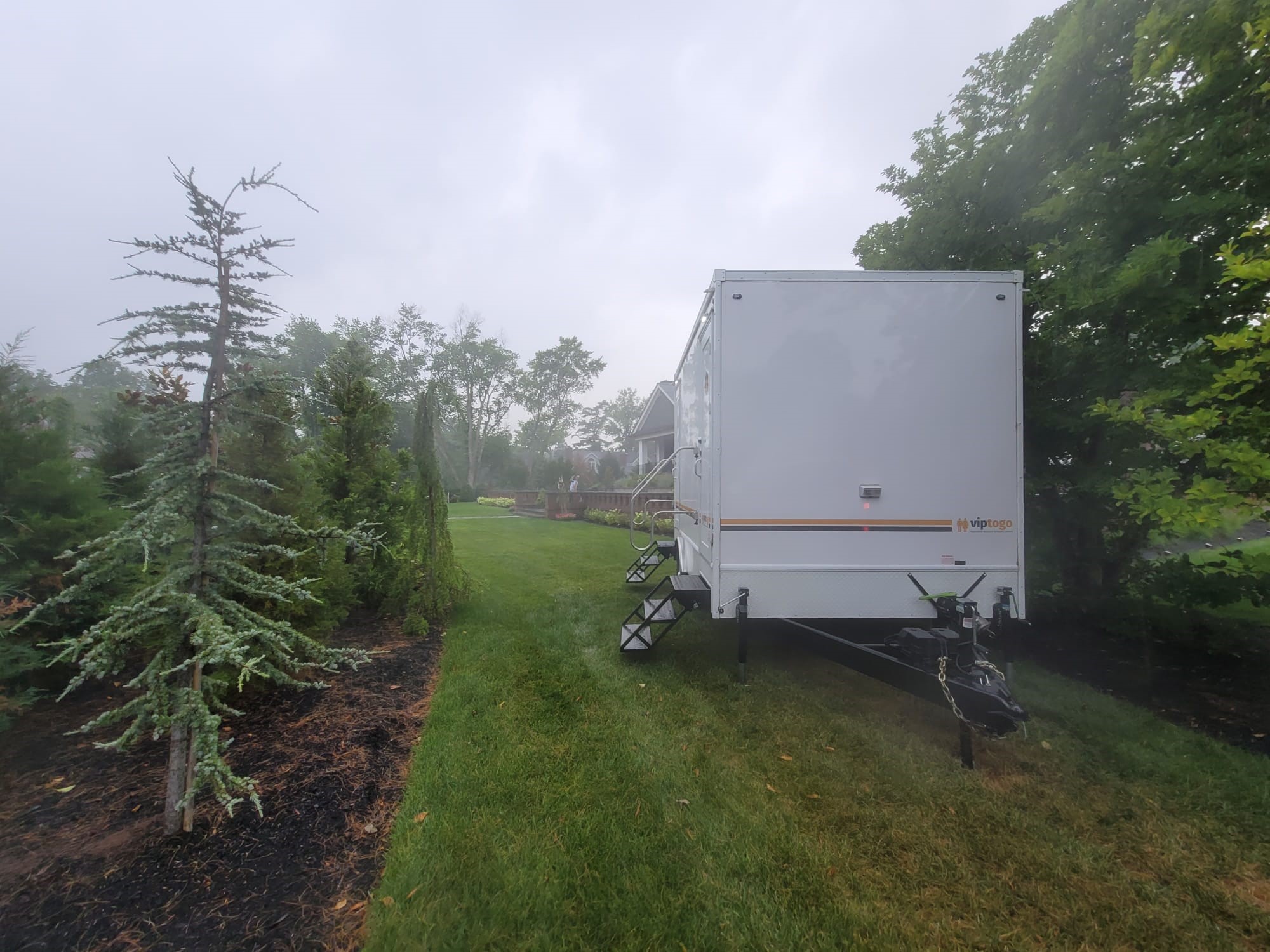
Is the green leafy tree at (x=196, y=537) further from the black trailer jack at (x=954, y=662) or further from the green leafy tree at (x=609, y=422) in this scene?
the green leafy tree at (x=609, y=422)

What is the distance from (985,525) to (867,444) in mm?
922

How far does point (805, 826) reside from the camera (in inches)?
102

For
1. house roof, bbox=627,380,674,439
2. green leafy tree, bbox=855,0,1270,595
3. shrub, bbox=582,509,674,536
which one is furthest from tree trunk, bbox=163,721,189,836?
house roof, bbox=627,380,674,439

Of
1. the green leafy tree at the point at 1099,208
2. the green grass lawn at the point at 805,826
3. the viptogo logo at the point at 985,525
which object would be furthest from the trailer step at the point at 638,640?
the green leafy tree at the point at 1099,208

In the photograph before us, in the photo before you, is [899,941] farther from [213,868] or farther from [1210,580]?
[1210,580]

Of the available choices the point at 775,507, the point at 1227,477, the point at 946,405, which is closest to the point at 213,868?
the point at 775,507

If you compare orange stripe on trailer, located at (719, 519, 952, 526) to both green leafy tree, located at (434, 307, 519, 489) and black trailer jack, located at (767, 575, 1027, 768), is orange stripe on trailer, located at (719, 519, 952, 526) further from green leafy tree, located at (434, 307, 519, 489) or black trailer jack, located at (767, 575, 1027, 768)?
green leafy tree, located at (434, 307, 519, 489)

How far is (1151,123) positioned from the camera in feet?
14.4

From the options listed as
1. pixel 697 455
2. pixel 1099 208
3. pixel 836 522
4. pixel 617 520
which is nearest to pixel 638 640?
pixel 697 455

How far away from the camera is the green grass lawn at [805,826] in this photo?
2.05m

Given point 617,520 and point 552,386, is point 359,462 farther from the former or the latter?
point 552,386

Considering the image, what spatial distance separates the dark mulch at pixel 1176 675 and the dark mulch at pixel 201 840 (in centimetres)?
494

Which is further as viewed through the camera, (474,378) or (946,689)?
(474,378)

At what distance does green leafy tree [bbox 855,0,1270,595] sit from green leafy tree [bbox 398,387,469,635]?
5710 mm
